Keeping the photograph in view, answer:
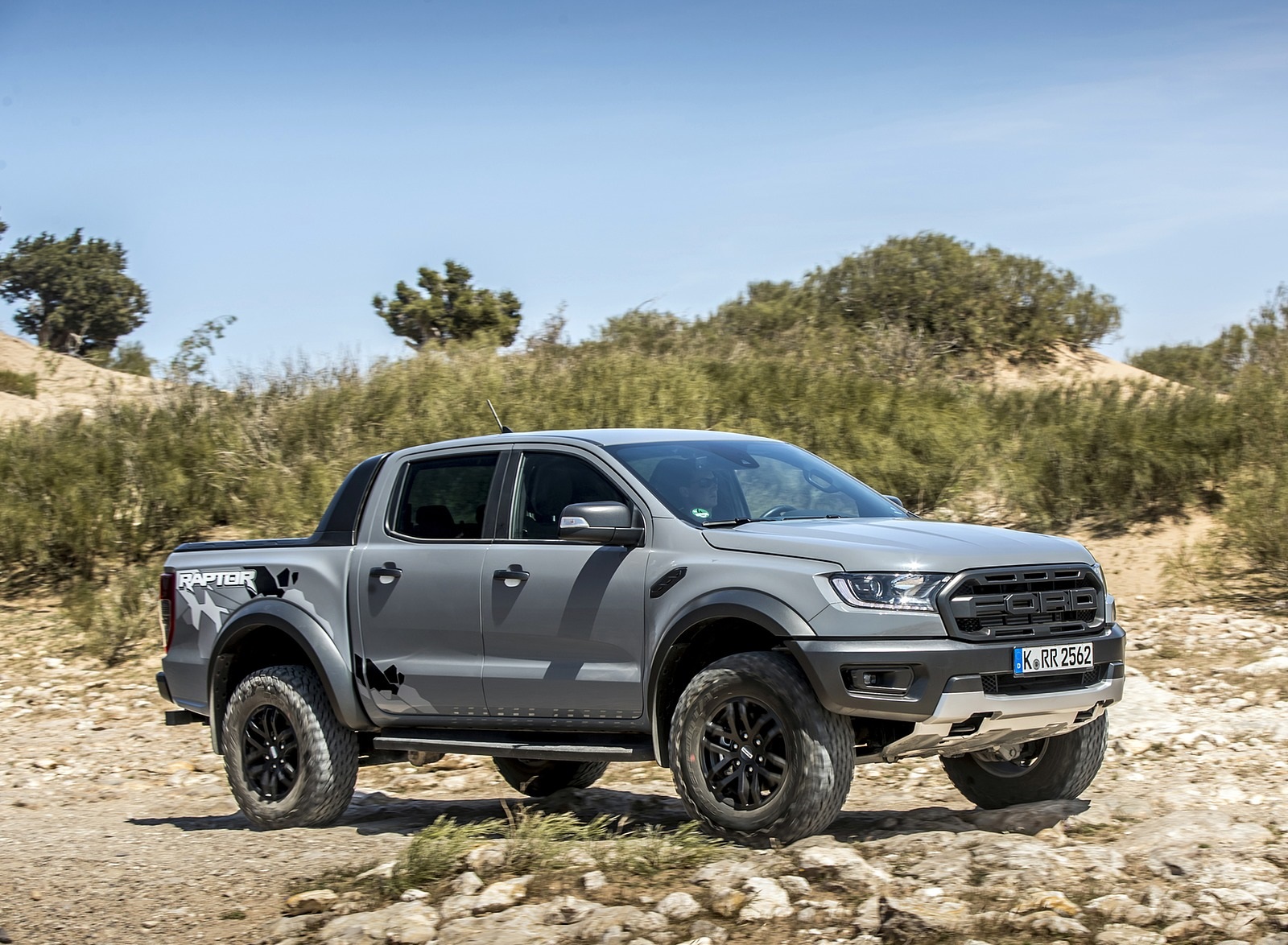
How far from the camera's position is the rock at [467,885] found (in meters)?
5.61

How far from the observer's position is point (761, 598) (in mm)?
5906

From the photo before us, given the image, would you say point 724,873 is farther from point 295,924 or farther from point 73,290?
point 73,290

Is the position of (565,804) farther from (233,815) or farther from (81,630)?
(81,630)

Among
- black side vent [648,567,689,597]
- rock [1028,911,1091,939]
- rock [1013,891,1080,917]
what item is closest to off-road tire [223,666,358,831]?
black side vent [648,567,689,597]

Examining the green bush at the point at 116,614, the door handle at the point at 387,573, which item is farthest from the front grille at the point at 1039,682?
the green bush at the point at 116,614

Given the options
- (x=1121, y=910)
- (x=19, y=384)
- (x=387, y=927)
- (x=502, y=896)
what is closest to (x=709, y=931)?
(x=502, y=896)

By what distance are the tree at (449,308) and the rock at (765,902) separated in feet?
95.8

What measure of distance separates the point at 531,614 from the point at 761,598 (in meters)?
1.27

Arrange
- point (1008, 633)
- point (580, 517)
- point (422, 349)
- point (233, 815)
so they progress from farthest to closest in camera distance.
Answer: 1. point (422, 349)
2. point (233, 815)
3. point (580, 517)
4. point (1008, 633)

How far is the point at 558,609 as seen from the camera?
6.59 m

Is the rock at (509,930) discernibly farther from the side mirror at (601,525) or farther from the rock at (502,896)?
the side mirror at (601,525)

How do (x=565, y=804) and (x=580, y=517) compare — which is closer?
(x=580, y=517)

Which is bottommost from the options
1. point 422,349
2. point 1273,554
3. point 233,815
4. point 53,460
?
point 233,815

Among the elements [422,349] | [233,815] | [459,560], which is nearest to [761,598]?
[459,560]
